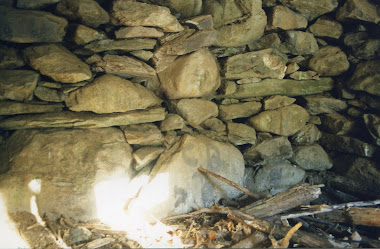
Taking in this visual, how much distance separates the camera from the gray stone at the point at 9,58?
3.82 m

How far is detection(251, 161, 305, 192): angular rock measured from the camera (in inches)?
223

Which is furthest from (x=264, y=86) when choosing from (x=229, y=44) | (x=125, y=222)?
(x=125, y=222)

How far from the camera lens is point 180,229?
4094 mm

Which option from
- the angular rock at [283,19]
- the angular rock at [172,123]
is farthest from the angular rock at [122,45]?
the angular rock at [283,19]

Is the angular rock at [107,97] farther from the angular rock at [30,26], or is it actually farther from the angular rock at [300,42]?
the angular rock at [300,42]

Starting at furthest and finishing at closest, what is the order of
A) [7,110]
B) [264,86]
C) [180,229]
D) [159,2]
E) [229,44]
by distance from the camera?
[264,86], [229,44], [159,2], [180,229], [7,110]

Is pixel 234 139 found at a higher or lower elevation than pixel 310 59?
lower

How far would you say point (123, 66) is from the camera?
4324 millimetres

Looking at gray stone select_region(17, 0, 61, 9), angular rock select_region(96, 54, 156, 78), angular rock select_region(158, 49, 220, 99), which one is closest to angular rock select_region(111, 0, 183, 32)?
angular rock select_region(96, 54, 156, 78)

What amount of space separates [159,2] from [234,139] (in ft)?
9.71

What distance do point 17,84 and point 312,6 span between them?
5491mm

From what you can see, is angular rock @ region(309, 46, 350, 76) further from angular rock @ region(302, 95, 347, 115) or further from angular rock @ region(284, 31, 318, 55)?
→ angular rock @ region(302, 95, 347, 115)

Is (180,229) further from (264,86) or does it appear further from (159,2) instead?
(159,2)

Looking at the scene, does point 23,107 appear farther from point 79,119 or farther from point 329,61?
point 329,61
